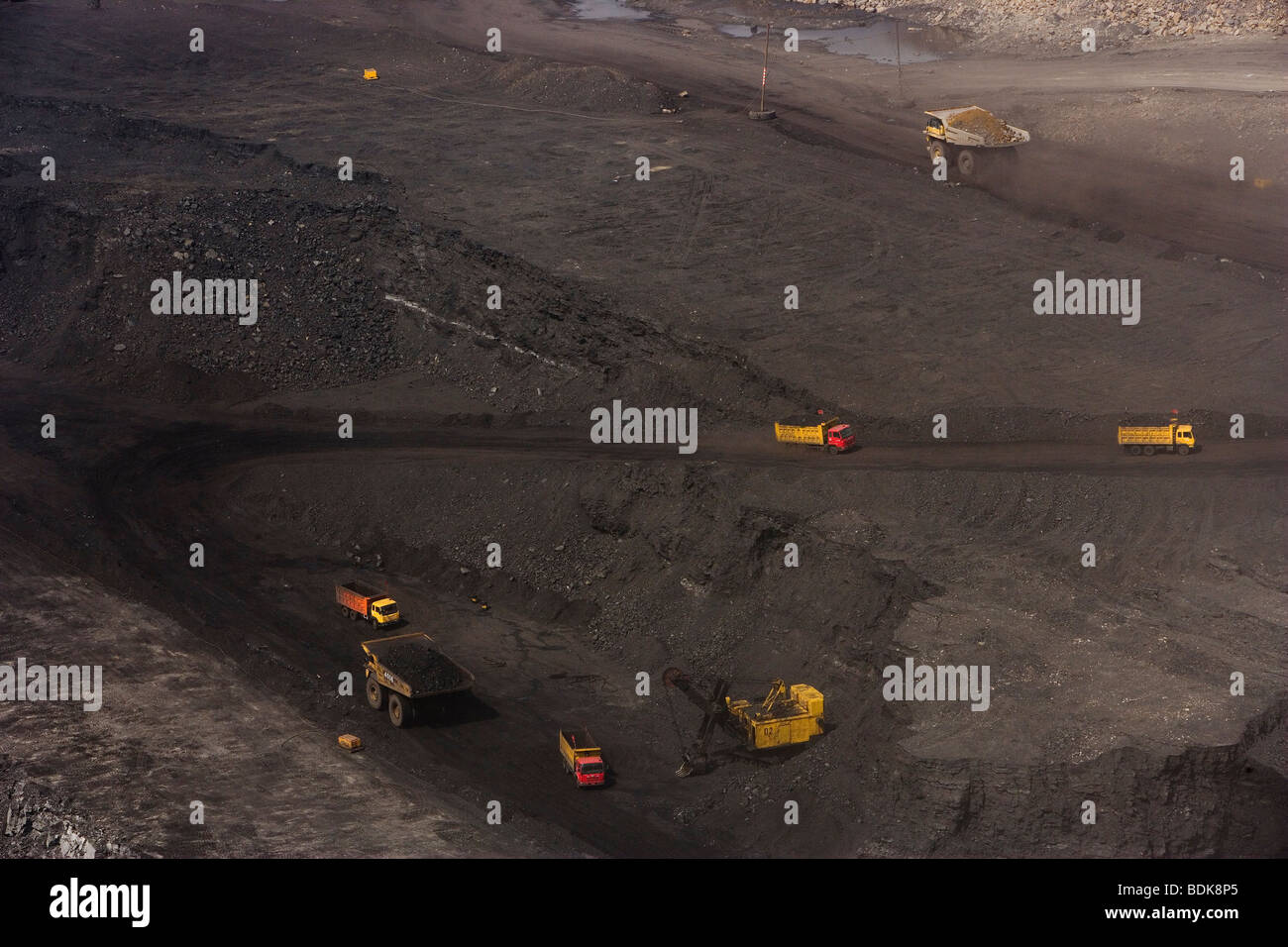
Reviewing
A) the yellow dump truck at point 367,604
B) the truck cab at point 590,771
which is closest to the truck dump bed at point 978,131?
the yellow dump truck at point 367,604

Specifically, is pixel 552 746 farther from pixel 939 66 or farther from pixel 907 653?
pixel 939 66

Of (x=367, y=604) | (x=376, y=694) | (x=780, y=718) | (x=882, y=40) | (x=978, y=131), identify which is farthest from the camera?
(x=882, y=40)

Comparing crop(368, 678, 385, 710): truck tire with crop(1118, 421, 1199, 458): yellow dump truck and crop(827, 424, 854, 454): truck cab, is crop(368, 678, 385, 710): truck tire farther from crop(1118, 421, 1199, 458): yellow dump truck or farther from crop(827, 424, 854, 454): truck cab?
crop(1118, 421, 1199, 458): yellow dump truck

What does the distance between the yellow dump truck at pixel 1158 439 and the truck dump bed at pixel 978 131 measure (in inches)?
799

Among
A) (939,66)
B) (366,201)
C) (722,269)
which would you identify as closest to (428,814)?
(722,269)

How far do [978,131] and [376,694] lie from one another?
3549cm

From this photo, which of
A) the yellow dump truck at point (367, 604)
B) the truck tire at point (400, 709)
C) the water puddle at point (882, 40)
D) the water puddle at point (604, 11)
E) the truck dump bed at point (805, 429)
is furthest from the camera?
the water puddle at point (604, 11)

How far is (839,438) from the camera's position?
34.1 metres

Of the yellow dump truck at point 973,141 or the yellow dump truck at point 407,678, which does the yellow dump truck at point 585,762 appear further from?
the yellow dump truck at point 973,141

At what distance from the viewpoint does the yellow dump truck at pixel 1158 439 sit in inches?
1300

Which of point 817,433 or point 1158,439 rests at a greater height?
point 1158,439

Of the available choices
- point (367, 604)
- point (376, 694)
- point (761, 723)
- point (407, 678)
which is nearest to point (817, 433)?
point (761, 723)

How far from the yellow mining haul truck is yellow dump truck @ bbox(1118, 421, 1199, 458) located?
1280 centimetres

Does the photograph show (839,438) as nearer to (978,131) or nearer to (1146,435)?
(1146,435)
